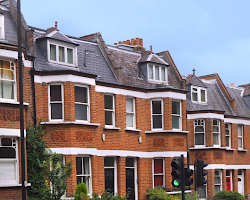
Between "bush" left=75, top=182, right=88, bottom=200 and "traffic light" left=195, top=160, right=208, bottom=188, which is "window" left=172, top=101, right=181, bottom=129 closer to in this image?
"bush" left=75, top=182, right=88, bottom=200

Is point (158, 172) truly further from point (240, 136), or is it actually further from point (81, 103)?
point (240, 136)

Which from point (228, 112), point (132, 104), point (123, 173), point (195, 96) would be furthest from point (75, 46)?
point (228, 112)

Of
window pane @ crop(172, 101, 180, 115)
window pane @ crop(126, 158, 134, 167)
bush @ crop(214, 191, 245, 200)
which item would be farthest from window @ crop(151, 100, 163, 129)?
bush @ crop(214, 191, 245, 200)

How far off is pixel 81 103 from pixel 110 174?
513 centimetres

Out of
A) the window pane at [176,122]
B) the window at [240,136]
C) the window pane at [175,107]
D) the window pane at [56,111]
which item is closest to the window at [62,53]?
the window pane at [56,111]

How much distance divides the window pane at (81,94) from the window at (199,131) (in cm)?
1178

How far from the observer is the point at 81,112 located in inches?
875

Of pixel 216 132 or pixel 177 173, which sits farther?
pixel 216 132

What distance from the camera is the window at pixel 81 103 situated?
2208 centimetres

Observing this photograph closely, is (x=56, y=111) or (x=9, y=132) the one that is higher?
(x=56, y=111)

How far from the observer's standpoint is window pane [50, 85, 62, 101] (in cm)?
2167

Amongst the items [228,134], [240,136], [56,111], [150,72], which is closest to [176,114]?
[150,72]

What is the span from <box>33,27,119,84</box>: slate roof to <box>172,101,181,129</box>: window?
448cm

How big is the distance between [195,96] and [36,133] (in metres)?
16.1
